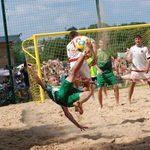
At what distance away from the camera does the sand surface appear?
6555 mm

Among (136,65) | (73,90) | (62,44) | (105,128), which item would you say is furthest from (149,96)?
(73,90)

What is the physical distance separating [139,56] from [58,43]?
4505mm

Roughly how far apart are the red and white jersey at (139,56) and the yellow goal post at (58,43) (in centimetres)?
307

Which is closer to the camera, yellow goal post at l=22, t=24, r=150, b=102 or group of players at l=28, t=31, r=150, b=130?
group of players at l=28, t=31, r=150, b=130

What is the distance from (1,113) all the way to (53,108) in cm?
143

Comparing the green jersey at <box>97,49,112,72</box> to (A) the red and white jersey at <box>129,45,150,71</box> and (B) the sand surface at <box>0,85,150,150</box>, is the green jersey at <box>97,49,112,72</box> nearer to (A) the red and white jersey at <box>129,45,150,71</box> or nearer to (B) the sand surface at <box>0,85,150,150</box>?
(A) the red and white jersey at <box>129,45,150,71</box>

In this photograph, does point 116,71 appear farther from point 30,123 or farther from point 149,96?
point 30,123

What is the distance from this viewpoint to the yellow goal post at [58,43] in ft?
44.6

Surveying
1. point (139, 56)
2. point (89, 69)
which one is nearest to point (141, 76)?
point (139, 56)

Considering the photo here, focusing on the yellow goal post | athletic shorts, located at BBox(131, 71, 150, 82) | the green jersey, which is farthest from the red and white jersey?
the yellow goal post

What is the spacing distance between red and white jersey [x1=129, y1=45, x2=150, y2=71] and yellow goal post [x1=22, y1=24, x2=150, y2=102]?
3.07 meters

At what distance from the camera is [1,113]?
Result: 38.3ft

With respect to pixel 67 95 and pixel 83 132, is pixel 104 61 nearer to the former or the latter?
pixel 83 132

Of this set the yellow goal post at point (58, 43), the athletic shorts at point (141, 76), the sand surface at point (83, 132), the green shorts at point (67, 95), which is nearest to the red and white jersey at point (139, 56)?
the athletic shorts at point (141, 76)
